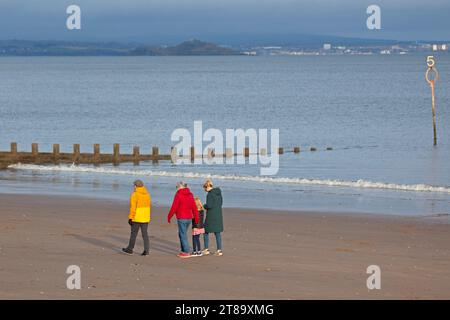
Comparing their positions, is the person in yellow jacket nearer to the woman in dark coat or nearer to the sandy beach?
the sandy beach

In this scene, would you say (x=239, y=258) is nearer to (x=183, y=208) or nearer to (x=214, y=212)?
(x=214, y=212)

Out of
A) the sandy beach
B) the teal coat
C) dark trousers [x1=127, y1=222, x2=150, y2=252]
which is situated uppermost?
the teal coat

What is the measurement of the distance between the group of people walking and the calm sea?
973 centimetres

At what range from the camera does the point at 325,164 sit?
150 ft

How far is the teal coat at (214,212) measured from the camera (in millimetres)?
19120

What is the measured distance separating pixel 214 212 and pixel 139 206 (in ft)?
4.64

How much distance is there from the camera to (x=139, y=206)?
1928 centimetres

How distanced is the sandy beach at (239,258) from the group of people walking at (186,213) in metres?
0.32

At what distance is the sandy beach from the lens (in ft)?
54.4

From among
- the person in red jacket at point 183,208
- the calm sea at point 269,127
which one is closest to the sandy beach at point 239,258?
the person in red jacket at point 183,208

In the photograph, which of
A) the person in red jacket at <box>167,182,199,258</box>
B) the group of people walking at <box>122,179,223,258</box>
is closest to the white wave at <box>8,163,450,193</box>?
the group of people walking at <box>122,179,223,258</box>
